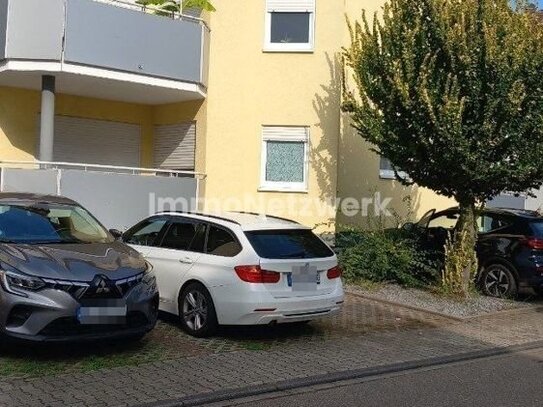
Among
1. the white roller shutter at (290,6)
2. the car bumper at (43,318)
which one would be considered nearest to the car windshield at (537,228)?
the white roller shutter at (290,6)

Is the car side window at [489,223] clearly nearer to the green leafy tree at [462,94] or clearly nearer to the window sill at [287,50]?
the green leafy tree at [462,94]

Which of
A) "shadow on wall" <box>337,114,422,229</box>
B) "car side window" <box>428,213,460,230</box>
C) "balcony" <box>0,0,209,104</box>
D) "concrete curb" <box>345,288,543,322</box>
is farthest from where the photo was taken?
"shadow on wall" <box>337,114,422,229</box>

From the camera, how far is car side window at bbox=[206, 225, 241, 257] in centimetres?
788

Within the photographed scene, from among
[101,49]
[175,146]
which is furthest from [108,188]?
[175,146]

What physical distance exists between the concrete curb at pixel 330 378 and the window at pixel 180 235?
2650 mm

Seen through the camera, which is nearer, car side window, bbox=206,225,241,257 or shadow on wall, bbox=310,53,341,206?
car side window, bbox=206,225,241,257

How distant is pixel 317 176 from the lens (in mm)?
14383

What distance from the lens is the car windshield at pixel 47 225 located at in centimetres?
734

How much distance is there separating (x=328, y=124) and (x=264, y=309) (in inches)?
297

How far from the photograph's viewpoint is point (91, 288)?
6445 mm

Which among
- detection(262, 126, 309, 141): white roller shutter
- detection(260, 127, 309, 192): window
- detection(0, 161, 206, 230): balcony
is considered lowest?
detection(0, 161, 206, 230): balcony

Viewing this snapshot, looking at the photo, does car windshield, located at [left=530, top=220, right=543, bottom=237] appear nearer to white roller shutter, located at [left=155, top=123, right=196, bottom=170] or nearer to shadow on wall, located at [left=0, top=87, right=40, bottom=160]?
white roller shutter, located at [left=155, top=123, right=196, bottom=170]

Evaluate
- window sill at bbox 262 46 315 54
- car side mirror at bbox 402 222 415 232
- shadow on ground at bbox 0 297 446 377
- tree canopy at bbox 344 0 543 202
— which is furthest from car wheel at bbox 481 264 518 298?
window sill at bbox 262 46 315 54

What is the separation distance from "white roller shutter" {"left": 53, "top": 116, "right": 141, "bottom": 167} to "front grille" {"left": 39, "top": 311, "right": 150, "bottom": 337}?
8.64 meters
